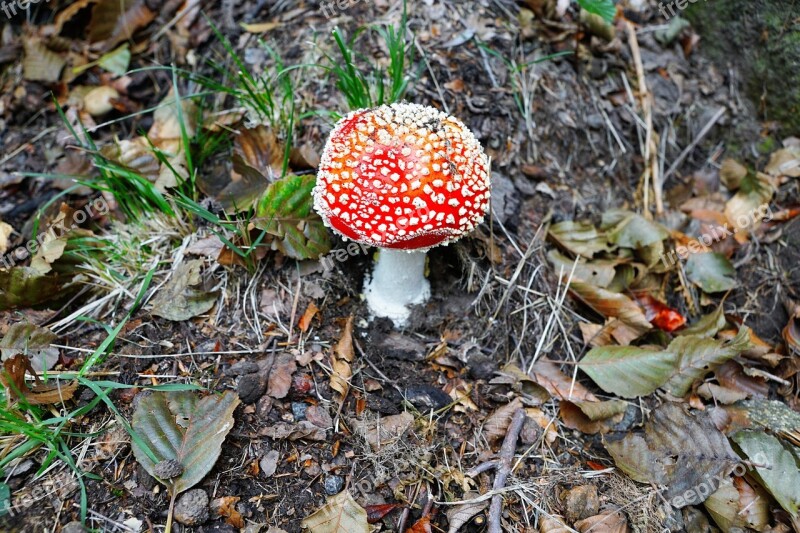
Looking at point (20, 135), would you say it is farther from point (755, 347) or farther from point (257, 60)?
point (755, 347)

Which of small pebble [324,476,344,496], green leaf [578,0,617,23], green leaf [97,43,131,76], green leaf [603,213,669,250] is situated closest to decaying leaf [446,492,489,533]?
small pebble [324,476,344,496]

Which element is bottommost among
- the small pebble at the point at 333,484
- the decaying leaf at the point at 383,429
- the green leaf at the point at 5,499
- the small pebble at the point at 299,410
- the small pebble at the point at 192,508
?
the small pebble at the point at 333,484

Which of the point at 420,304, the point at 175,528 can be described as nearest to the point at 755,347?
the point at 420,304

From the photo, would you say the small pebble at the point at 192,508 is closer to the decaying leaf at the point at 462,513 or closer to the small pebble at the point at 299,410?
the small pebble at the point at 299,410

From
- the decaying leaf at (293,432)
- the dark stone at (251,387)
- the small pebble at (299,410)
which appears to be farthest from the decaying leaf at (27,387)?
the small pebble at (299,410)

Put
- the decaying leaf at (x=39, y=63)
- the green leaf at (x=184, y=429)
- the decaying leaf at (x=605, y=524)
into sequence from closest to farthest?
the green leaf at (x=184, y=429), the decaying leaf at (x=605, y=524), the decaying leaf at (x=39, y=63)

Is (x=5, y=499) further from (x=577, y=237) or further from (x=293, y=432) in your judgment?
(x=577, y=237)
